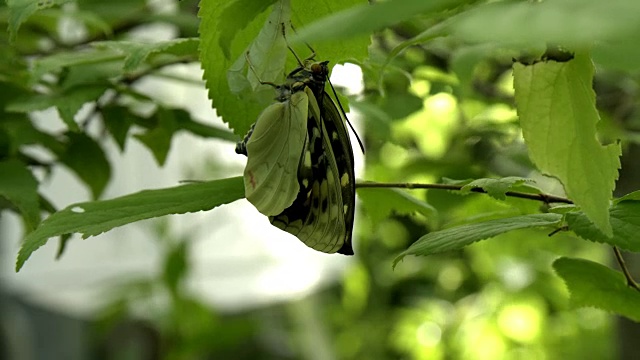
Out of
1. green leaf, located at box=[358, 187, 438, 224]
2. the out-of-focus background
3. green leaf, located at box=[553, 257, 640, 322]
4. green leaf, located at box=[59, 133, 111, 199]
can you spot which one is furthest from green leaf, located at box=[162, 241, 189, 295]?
green leaf, located at box=[553, 257, 640, 322]

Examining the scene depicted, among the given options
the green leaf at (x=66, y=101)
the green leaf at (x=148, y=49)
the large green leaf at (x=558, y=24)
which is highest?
the large green leaf at (x=558, y=24)

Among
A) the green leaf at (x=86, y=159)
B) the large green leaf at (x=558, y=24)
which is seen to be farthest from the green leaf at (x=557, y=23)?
the green leaf at (x=86, y=159)

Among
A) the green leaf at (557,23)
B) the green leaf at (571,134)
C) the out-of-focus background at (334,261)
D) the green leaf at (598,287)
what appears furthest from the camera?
the out-of-focus background at (334,261)

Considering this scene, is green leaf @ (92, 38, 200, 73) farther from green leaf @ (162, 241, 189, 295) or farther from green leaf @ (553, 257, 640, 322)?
green leaf @ (162, 241, 189, 295)

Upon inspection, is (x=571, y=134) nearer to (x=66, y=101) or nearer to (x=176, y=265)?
A: (x=66, y=101)

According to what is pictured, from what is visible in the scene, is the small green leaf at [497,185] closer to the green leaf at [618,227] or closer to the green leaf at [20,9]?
the green leaf at [618,227]

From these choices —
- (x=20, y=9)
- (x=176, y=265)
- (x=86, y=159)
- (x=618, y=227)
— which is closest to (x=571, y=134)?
(x=618, y=227)
